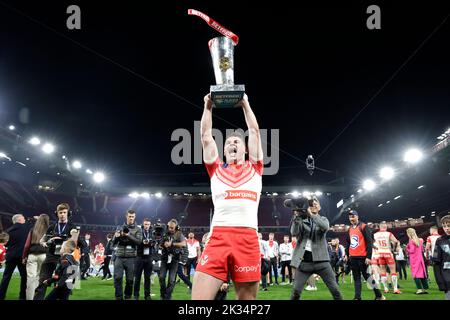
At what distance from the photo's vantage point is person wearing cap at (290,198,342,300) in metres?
5.45

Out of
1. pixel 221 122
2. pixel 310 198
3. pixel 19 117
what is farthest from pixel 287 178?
pixel 310 198

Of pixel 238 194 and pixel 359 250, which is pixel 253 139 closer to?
pixel 238 194

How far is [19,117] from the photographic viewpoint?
76.1 ft

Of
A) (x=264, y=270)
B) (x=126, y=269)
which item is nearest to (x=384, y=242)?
(x=264, y=270)

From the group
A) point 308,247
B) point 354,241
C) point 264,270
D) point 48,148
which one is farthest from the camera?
point 48,148

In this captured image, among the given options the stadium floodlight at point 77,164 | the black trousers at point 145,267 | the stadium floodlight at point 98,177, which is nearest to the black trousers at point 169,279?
the black trousers at point 145,267

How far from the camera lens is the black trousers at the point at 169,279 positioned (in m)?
A: 8.35

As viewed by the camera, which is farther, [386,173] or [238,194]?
[386,173]

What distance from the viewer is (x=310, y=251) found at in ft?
18.4

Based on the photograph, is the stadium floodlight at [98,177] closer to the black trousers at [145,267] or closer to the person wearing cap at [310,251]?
the black trousers at [145,267]

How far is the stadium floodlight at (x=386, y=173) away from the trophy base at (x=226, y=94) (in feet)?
112

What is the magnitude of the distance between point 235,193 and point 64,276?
4.21 m

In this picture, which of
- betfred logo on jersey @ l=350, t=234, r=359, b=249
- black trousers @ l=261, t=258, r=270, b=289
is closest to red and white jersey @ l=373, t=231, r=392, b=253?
betfred logo on jersey @ l=350, t=234, r=359, b=249
